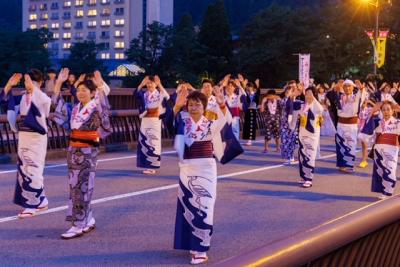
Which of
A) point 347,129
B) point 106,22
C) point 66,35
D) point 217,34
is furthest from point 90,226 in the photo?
point 66,35

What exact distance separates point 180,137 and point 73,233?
5.55ft

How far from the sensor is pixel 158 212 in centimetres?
854

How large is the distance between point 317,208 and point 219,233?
217 cm

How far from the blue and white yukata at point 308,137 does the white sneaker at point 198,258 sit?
5269 mm

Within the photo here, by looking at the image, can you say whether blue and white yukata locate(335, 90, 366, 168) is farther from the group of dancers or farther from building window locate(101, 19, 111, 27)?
building window locate(101, 19, 111, 27)

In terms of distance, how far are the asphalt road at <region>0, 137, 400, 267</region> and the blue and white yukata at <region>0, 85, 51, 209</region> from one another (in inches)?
12.0

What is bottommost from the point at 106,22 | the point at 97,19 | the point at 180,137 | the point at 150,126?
the point at 150,126

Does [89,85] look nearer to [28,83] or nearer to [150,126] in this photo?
[28,83]

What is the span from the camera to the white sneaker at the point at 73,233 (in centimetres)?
700

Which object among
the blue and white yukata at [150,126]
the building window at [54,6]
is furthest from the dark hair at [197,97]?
the building window at [54,6]

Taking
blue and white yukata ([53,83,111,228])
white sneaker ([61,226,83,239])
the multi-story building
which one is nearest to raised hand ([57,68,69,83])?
blue and white yukata ([53,83,111,228])

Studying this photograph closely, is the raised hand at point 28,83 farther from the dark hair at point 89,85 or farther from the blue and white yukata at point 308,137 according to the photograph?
the blue and white yukata at point 308,137

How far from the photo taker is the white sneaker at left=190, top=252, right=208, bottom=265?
6125 millimetres

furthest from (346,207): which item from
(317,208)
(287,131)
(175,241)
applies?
(287,131)
